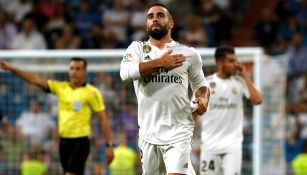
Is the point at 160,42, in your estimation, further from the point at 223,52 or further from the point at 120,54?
the point at 120,54

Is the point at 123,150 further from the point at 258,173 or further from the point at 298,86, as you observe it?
the point at 298,86

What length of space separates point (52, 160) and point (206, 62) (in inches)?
119

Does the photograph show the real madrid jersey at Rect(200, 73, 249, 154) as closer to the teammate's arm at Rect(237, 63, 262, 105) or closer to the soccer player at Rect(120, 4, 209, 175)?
the teammate's arm at Rect(237, 63, 262, 105)

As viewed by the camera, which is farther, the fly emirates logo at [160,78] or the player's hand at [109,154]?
the player's hand at [109,154]

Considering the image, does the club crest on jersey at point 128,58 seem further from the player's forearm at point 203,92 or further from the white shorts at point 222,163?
the white shorts at point 222,163

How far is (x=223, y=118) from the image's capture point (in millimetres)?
10555

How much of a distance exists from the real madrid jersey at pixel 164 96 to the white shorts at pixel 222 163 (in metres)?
2.36

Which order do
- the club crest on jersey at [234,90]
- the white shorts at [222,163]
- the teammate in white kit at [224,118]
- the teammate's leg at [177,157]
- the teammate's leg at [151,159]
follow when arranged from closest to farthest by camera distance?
the teammate's leg at [177,157] < the teammate's leg at [151,159] < the white shorts at [222,163] < the teammate in white kit at [224,118] < the club crest on jersey at [234,90]

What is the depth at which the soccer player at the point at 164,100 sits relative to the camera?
312 inches

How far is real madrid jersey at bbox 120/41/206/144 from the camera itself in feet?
26.1

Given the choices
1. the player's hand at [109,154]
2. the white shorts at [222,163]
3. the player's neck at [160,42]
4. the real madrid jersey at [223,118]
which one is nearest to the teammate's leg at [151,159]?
the player's neck at [160,42]

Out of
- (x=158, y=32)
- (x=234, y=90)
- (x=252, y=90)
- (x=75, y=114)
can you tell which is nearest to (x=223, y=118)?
(x=234, y=90)

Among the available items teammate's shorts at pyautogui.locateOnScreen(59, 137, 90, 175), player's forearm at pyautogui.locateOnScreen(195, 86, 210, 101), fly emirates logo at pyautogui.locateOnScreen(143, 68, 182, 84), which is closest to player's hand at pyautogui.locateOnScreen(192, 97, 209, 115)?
player's forearm at pyautogui.locateOnScreen(195, 86, 210, 101)

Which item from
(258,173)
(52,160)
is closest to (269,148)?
(258,173)
